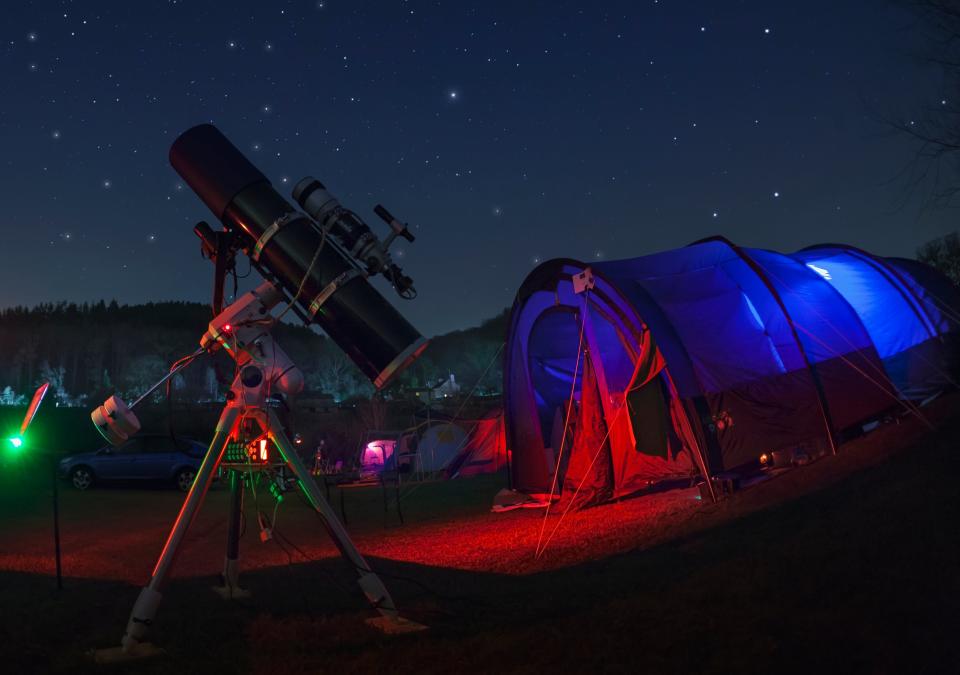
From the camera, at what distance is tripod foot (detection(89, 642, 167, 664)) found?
4.00m

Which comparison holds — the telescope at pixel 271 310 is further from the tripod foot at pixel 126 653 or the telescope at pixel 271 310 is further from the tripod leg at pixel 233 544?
A: the tripod foot at pixel 126 653

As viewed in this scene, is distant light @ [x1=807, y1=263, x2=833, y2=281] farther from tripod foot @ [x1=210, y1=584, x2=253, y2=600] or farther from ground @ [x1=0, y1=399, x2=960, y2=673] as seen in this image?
tripod foot @ [x1=210, y1=584, x2=253, y2=600]

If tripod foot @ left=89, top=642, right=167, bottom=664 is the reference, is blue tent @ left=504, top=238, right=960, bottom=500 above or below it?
above

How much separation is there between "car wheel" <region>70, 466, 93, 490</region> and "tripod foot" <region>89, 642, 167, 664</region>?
15.2m

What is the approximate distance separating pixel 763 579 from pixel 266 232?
14.3ft

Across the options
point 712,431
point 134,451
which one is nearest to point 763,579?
point 712,431

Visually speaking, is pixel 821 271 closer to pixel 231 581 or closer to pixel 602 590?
pixel 602 590

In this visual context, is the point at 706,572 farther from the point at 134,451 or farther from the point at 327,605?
the point at 134,451

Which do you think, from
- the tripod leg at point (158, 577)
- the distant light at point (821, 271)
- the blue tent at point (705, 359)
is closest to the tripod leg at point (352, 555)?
the tripod leg at point (158, 577)

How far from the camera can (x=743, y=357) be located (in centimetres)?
1043

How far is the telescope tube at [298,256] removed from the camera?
4957 mm

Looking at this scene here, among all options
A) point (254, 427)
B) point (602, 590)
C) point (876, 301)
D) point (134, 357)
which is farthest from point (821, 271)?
point (134, 357)

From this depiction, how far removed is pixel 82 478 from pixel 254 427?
1514cm

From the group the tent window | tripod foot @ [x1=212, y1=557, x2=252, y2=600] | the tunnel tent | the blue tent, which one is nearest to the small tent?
the blue tent
